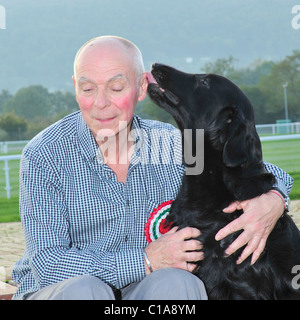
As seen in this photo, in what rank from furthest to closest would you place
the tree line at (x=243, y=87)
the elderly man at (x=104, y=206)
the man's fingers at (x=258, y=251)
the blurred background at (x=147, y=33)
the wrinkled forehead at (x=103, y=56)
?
the blurred background at (x=147, y=33), the tree line at (x=243, y=87), the wrinkled forehead at (x=103, y=56), the man's fingers at (x=258, y=251), the elderly man at (x=104, y=206)

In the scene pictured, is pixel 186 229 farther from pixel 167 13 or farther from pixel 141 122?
pixel 167 13

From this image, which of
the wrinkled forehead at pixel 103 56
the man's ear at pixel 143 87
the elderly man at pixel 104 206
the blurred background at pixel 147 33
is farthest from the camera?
the blurred background at pixel 147 33

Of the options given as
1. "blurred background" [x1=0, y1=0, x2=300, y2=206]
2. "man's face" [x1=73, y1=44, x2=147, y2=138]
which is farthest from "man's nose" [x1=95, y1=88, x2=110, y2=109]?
"blurred background" [x1=0, y1=0, x2=300, y2=206]

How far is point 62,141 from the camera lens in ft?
6.59

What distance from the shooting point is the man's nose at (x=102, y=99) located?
1.93 meters

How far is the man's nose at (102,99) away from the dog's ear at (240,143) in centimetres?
57

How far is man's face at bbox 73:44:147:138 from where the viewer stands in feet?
6.40

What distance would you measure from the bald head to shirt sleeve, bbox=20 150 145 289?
0.51 m

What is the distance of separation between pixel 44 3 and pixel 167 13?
31.9m

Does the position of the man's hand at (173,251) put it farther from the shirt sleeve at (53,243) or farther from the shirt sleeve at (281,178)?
the shirt sleeve at (281,178)

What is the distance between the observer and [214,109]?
2.13 m

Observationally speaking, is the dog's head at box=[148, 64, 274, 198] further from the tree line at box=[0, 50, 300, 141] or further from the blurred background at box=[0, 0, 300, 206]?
the blurred background at box=[0, 0, 300, 206]

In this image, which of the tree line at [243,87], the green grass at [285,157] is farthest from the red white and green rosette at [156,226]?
the tree line at [243,87]

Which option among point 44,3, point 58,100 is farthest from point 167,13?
point 58,100
